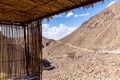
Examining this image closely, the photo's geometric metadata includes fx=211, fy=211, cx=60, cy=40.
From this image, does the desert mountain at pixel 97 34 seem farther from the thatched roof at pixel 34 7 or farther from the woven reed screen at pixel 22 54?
the thatched roof at pixel 34 7

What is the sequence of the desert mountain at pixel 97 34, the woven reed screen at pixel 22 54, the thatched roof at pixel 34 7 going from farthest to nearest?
the desert mountain at pixel 97 34
the woven reed screen at pixel 22 54
the thatched roof at pixel 34 7

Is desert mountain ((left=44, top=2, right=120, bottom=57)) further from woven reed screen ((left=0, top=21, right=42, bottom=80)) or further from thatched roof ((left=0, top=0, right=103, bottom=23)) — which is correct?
thatched roof ((left=0, top=0, right=103, bottom=23))

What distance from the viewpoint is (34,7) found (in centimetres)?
341

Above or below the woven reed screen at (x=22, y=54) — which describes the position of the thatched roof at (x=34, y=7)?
above

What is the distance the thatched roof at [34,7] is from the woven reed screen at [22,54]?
0.43 metres

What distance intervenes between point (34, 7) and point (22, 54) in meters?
1.98

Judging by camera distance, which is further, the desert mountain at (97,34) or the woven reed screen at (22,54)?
the desert mountain at (97,34)

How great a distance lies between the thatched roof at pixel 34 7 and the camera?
10.0 feet

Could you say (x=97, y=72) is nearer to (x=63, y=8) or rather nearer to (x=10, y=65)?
(x=10, y=65)

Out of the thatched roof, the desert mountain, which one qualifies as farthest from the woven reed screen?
the desert mountain

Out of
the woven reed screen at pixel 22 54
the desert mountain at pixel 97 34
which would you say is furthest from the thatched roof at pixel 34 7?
the desert mountain at pixel 97 34

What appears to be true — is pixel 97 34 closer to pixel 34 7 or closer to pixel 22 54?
pixel 22 54

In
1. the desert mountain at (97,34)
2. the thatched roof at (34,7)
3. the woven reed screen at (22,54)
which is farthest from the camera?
the desert mountain at (97,34)

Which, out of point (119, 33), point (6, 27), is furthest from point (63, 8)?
point (119, 33)
